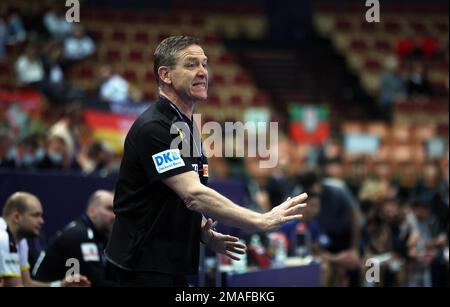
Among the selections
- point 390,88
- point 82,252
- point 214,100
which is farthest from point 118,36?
point 82,252

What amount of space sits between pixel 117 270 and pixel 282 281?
352cm

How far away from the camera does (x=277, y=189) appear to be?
1188 cm

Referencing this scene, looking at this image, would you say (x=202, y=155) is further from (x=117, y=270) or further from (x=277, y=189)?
(x=277, y=189)

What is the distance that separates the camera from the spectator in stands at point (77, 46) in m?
16.5

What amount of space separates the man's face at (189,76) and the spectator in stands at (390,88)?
13868 millimetres

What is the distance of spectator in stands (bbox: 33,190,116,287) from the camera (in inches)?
260

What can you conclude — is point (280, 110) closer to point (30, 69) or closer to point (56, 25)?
point (56, 25)

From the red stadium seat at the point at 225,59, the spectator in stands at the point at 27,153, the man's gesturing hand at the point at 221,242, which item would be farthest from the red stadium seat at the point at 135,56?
the man's gesturing hand at the point at 221,242

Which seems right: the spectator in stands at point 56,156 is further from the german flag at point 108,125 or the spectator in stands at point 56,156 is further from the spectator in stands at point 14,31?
the spectator in stands at point 14,31

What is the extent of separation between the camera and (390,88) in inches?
700

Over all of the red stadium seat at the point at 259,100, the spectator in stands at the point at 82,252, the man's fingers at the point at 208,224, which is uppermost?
the red stadium seat at the point at 259,100

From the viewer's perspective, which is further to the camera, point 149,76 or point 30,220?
point 149,76

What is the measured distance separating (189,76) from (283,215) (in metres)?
0.85

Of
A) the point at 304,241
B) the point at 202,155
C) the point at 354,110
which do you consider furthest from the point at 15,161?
the point at 354,110
